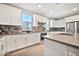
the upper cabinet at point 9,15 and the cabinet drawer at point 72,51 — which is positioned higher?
the upper cabinet at point 9,15

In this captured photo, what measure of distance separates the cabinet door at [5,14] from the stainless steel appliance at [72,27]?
220 cm

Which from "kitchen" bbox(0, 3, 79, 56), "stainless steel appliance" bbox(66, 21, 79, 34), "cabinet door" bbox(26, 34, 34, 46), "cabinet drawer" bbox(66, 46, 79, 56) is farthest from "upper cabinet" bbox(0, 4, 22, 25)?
"cabinet drawer" bbox(66, 46, 79, 56)

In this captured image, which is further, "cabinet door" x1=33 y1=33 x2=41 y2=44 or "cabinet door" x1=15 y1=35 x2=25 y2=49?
"cabinet door" x1=33 y1=33 x2=41 y2=44

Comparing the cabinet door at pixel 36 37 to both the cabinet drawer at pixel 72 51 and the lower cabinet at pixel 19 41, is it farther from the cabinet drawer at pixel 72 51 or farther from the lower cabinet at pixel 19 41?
the cabinet drawer at pixel 72 51

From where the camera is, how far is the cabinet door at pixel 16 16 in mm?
4214

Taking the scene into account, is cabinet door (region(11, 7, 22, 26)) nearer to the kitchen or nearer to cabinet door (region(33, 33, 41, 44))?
the kitchen

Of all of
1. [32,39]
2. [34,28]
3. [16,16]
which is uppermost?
[16,16]

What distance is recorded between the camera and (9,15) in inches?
160

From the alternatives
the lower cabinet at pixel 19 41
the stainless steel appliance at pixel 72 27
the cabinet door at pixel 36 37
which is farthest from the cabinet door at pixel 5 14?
the stainless steel appliance at pixel 72 27

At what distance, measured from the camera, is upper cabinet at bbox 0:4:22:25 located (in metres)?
3.77

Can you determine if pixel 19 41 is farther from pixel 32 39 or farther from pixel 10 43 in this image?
pixel 32 39

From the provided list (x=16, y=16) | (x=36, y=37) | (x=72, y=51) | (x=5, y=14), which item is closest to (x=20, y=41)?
(x=16, y=16)

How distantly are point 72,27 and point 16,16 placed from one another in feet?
7.94

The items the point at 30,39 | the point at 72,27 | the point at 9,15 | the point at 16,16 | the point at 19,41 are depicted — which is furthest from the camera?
the point at 30,39
